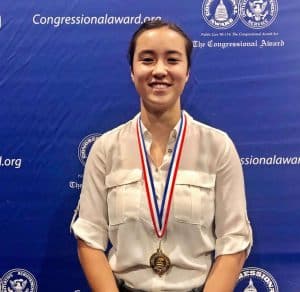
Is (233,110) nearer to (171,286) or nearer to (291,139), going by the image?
(291,139)

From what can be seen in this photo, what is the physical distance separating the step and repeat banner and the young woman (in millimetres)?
370

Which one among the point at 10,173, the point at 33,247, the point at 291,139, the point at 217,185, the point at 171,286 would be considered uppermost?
the point at 291,139

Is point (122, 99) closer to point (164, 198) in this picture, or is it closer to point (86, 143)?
point (86, 143)

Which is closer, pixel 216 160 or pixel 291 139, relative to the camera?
pixel 216 160

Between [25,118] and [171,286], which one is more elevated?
[25,118]

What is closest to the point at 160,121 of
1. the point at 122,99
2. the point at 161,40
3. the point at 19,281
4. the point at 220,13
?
the point at 161,40

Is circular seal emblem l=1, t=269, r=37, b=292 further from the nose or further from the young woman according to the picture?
the nose

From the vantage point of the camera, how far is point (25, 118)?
179 cm

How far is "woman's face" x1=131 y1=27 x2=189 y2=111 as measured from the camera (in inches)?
52.0

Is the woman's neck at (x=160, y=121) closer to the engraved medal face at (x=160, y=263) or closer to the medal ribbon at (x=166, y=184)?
the medal ribbon at (x=166, y=184)

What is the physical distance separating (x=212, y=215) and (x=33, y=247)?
2.64 ft

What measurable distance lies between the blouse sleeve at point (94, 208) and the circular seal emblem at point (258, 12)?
2.49 feet

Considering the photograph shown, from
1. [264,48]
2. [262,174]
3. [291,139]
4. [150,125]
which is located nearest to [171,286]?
[150,125]

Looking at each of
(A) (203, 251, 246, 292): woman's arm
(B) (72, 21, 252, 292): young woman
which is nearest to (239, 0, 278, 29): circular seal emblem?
(B) (72, 21, 252, 292): young woman
